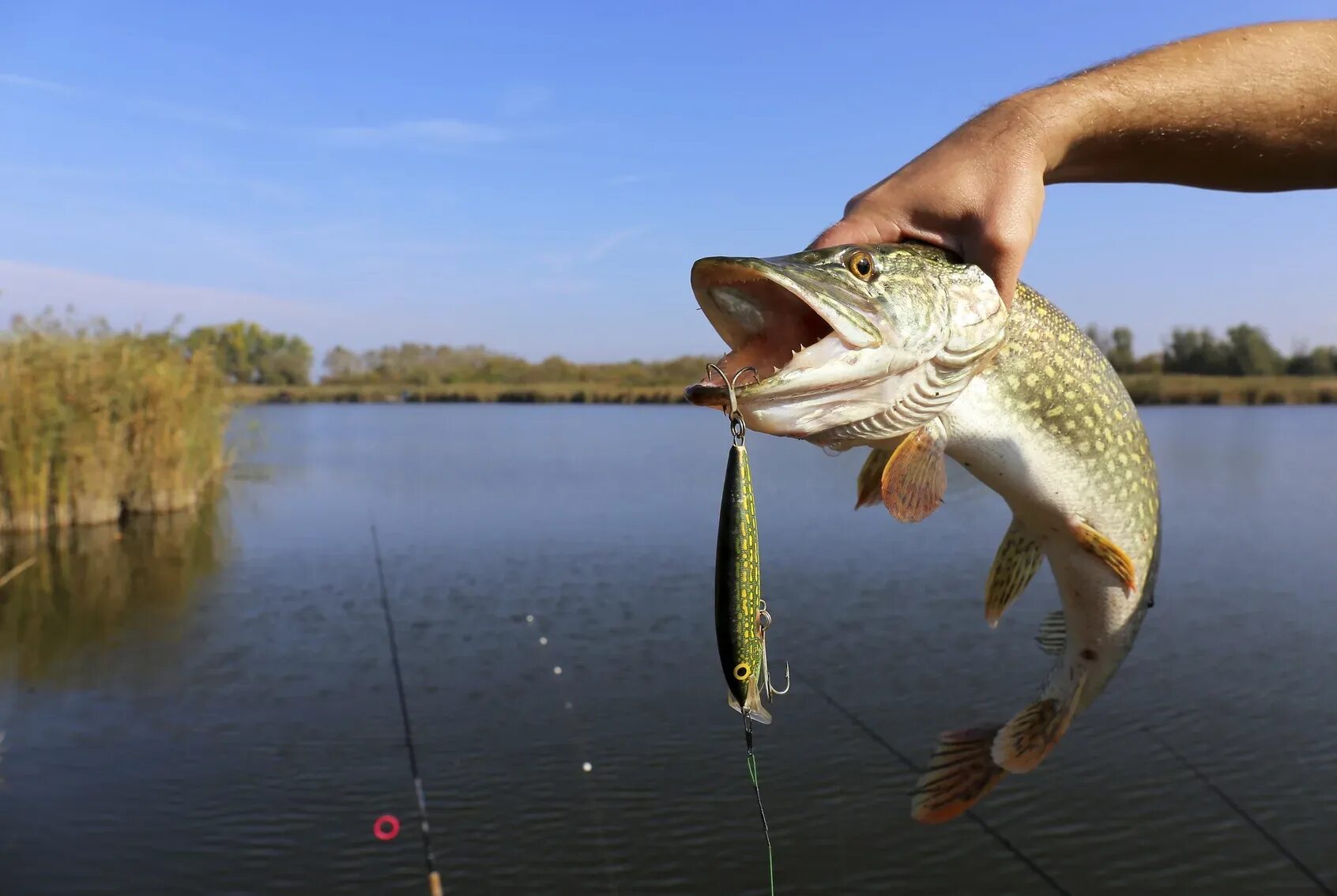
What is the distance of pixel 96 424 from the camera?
1320 centimetres

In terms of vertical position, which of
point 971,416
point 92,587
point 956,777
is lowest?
point 92,587

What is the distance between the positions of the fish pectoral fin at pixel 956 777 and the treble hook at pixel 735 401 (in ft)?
3.63

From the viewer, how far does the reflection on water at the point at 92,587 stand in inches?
391

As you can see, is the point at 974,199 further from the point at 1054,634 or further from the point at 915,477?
the point at 1054,634

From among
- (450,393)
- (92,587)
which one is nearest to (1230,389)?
(450,393)

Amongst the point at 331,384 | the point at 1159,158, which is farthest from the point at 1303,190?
the point at 331,384

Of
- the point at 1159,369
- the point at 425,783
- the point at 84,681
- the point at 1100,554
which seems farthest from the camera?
the point at 1159,369

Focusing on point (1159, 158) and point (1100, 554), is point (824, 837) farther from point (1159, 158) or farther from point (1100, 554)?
point (1159, 158)

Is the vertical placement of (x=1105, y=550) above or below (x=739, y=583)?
below

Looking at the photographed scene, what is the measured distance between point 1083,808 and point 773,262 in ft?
21.2

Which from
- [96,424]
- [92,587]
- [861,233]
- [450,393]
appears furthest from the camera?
[450,393]

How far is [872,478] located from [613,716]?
6468 millimetres

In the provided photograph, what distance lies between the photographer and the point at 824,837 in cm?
653

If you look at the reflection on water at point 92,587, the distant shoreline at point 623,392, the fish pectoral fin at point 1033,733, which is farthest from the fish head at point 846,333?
the distant shoreline at point 623,392
